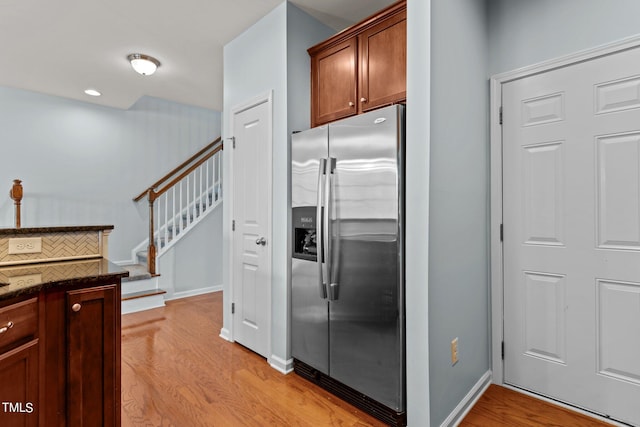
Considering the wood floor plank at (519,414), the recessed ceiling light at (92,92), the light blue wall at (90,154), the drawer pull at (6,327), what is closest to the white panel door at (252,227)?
the wood floor plank at (519,414)

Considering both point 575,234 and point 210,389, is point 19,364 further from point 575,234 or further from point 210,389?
point 575,234

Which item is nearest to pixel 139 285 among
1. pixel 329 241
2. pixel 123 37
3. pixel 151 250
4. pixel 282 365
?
pixel 151 250

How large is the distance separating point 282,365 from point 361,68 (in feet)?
7.28

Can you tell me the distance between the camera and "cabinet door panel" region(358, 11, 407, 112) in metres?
2.08

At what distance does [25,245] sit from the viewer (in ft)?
5.59

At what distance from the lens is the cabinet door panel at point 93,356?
4.53 feet

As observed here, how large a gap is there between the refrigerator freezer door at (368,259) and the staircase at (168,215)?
296 centimetres

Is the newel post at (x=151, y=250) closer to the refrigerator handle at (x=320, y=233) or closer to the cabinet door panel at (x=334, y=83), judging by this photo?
the cabinet door panel at (x=334, y=83)

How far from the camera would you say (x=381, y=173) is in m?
1.91

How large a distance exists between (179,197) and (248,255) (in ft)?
8.86

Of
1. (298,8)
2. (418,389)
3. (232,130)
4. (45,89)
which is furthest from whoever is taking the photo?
(45,89)

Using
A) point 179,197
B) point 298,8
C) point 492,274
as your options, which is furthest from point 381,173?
point 179,197

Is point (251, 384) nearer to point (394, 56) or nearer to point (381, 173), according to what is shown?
point (381, 173)

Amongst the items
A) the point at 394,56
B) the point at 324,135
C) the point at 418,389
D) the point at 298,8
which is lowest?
the point at 418,389
